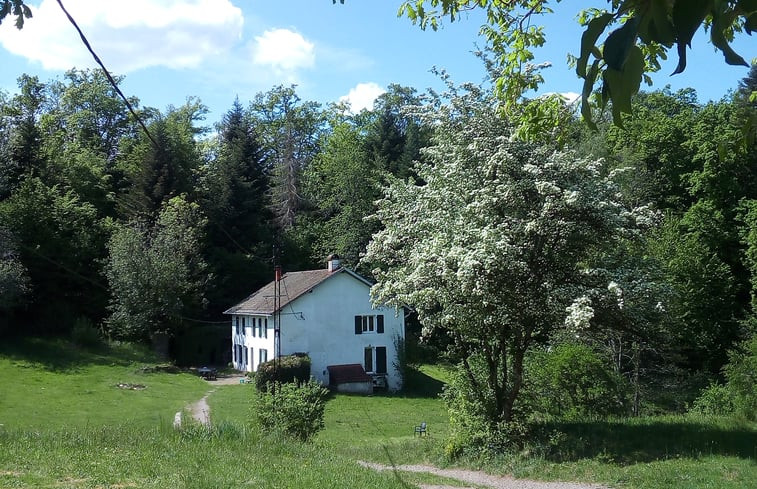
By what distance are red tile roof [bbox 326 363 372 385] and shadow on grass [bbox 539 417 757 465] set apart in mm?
23103

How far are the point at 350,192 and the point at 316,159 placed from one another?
13910 mm

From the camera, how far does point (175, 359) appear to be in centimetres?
4591

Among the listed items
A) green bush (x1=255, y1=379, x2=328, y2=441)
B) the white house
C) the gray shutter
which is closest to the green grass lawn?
the white house

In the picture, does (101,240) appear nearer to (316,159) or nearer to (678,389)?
Answer: (316,159)

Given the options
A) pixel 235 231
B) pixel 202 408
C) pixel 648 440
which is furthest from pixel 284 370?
pixel 648 440

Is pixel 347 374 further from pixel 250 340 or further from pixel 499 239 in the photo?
pixel 499 239

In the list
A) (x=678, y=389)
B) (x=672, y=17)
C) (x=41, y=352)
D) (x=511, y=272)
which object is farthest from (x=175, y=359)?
(x=672, y=17)

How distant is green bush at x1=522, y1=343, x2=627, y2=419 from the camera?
19.9 meters

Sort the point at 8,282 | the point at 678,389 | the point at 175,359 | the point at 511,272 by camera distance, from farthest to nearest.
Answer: the point at 175,359
the point at 8,282
the point at 678,389
the point at 511,272

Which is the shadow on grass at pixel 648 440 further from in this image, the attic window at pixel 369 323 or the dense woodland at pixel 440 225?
the attic window at pixel 369 323

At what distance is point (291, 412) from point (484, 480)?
4.98 metres

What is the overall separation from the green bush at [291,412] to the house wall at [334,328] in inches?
922

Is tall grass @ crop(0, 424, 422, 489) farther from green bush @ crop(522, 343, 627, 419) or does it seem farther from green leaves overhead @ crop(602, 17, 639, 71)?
green bush @ crop(522, 343, 627, 419)

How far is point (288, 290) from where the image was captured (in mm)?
42375
